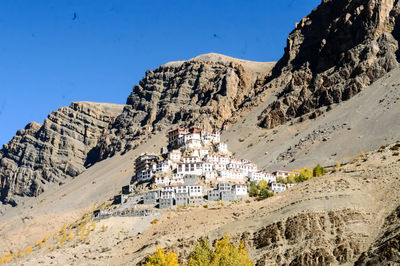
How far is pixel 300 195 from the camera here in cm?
8069

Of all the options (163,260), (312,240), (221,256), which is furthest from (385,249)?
(163,260)

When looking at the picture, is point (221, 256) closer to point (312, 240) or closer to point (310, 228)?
point (312, 240)

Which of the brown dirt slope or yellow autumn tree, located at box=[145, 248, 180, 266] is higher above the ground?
the brown dirt slope

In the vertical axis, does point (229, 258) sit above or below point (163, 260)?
below

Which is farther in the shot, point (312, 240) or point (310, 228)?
point (310, 228)

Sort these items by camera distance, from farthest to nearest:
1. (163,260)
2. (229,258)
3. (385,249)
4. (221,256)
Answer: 1. (163,260)
2. (221,256)
3. (229,258)
4. (385,249)

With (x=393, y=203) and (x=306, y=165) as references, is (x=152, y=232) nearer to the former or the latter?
(x=393, y=203)

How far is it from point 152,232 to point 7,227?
332 ft

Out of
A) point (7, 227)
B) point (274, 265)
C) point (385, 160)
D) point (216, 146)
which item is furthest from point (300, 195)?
point (7, 227)

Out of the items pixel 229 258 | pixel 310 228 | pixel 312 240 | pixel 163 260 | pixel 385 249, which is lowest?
pixel 385 249

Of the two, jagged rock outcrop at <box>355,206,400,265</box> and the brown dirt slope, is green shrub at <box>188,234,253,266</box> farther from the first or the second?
jagged rock outcrop at <box>355,206,400,265</box>

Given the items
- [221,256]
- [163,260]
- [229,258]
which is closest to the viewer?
[229,258]

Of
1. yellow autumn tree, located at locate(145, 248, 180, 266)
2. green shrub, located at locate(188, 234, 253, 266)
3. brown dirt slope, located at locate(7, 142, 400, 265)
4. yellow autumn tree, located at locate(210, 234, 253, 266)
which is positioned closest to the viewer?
yellow autumn tree, located at locate(210, 234, 253, 266)

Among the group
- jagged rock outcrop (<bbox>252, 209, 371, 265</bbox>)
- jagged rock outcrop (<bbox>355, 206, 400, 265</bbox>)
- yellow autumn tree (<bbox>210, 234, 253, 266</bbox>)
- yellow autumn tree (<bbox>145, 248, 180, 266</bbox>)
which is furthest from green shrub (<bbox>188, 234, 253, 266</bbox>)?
jagged rock outcrop (<bbox>355, 206, 400, 265</bbox>)
